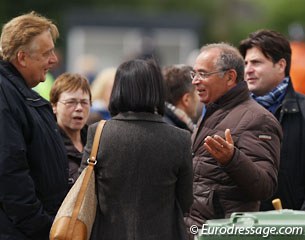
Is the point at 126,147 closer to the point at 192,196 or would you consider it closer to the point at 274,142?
the point at 192,196

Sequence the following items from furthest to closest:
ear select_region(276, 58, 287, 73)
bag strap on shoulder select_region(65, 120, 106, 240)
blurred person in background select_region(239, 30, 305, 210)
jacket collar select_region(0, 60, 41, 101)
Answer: ear select_region(276, 58, 287, 73) < blurred person in background select_region(239, 30, 305, 210) < jacket collar select_region(0, 60, 41, 101) < bag strap on shoulder select_region(65, 120, 106, 240)

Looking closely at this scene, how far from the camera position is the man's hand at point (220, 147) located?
5984mm

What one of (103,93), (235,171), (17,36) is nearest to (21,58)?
(17,36)

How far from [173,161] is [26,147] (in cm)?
93

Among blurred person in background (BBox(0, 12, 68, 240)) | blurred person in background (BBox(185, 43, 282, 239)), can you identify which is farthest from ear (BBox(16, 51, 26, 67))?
blurred person in background (BBox(185, 43, 282, 239))

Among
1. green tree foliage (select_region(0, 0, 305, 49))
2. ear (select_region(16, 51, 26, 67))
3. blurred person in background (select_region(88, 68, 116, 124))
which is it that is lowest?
green tree foliage (select_region(0, 0, 305, 49))

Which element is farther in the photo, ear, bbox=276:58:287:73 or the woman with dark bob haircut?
ear, bbox=276:58:287:73

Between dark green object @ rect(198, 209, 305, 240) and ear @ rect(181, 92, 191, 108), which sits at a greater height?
ear @ rect(181, 92, 191, 108)

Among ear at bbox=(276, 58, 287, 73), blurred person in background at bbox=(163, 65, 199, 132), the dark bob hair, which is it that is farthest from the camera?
blurred person in background at bbox=(163, 65, 199, 132)

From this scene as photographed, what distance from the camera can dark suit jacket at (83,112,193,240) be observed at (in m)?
5.91

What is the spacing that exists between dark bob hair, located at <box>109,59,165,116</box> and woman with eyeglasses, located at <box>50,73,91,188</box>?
4.90 feet

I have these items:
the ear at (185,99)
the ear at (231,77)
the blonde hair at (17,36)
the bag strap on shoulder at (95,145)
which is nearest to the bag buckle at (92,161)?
the bag strap on shoulder at (95,145)

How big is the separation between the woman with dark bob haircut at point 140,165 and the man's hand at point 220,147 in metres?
0.13

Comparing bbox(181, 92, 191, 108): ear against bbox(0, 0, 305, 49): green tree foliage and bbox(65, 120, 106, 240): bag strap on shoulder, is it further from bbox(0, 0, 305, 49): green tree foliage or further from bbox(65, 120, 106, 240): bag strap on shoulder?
bbox(0, 0, 305, 49): green tree foliage
